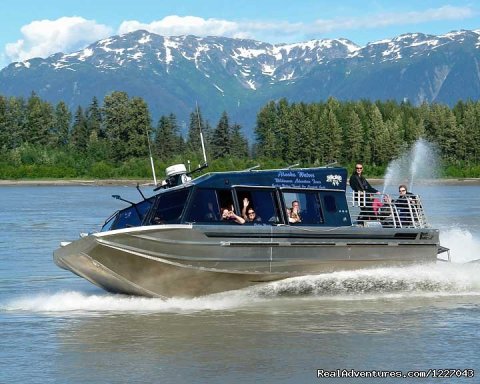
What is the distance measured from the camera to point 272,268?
55.6 feet

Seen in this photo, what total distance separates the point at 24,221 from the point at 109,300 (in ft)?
72.7

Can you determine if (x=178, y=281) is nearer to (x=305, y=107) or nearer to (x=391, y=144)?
(x=391, y=144)

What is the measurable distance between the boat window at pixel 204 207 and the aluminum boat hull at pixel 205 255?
0.80 feet

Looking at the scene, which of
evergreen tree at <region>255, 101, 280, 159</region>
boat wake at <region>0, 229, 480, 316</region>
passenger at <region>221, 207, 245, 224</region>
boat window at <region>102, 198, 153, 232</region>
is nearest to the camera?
passenger at <region>221, 207, 245, 224</region>

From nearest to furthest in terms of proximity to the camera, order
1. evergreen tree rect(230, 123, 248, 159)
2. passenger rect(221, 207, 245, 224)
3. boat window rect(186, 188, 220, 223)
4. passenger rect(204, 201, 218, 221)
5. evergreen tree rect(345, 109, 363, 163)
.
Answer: boat window rect(186, 188, 220, 223), passenger rect(204, 201, 218, 221), passenger rect(221, 207, 245, 224), evergreen tree rect(345, 109, 363, 163), evergreen tree rect(230, 123, 248, 159)

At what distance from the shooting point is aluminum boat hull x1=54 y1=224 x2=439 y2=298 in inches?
628

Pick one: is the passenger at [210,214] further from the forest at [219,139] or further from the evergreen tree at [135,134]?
the evergreen tree at [135,134]

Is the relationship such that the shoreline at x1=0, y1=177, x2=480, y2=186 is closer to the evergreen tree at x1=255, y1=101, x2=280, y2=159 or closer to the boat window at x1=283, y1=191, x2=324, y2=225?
the evergreen tree at x1=255, y1=101, x2=280, y2=159

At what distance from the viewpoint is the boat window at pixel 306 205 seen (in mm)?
17422

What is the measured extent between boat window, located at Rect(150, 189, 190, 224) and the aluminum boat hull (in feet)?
1.44

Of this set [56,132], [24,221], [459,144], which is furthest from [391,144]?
[24,221]

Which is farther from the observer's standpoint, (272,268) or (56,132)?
(56,132)

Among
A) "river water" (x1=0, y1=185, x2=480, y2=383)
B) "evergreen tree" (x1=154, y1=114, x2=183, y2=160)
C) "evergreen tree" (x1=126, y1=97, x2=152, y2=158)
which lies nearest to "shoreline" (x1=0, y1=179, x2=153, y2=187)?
"evergreen tree" (x1=126, y1=97, x2=152, y2=158)

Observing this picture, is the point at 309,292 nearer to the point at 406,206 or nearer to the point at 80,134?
the point at 406,206
